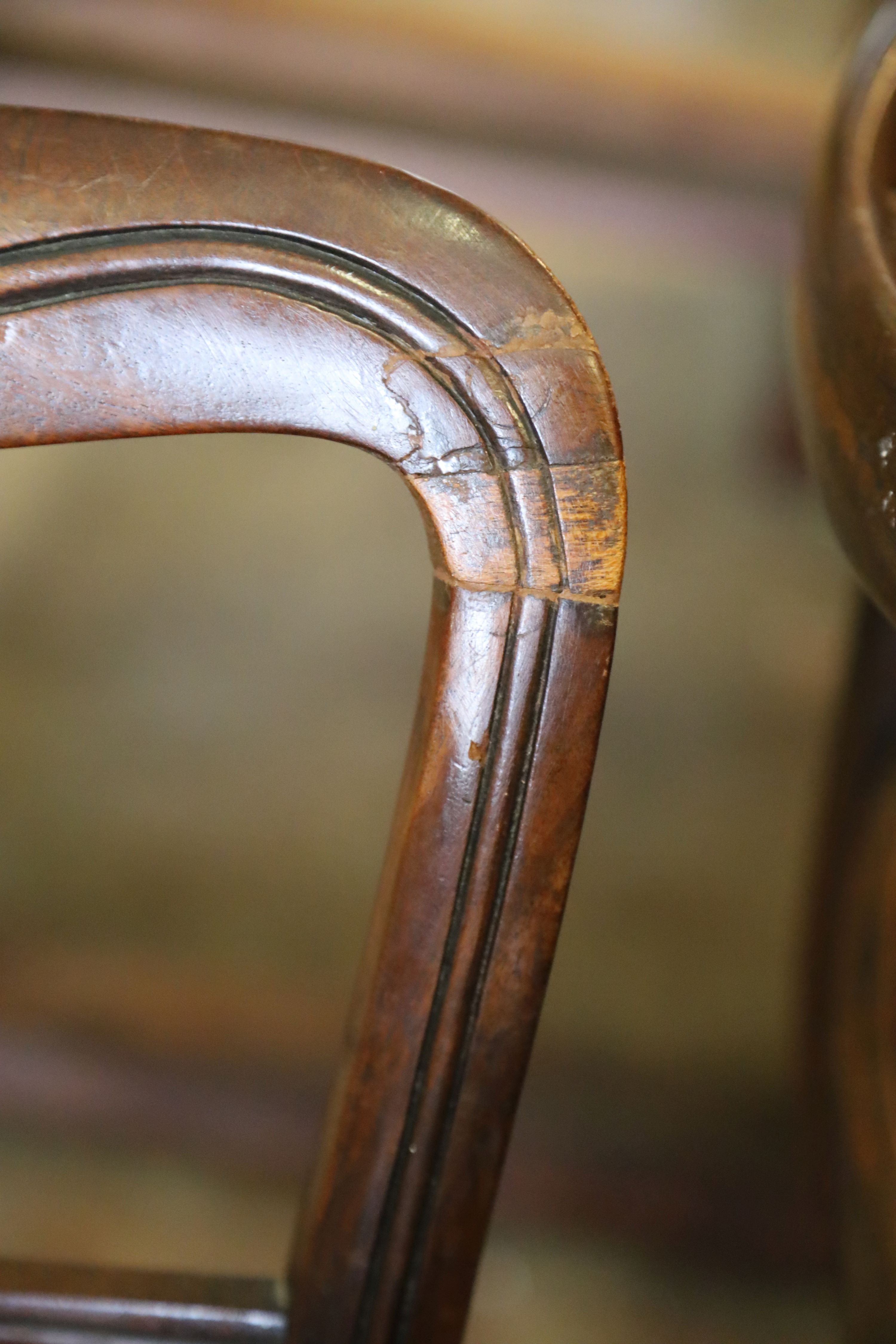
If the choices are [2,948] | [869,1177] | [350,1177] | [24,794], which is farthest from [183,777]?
[350,1177]

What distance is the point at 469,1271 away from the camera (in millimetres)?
349

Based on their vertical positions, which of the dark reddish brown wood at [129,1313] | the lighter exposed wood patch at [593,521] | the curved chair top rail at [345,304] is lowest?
the dark reddish brown wood at [129,1313]

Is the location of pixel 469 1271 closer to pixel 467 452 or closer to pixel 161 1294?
pixel 161 1294

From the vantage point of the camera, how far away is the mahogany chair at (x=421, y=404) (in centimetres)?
27

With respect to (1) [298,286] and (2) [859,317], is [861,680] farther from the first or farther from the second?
(1) [298,286]

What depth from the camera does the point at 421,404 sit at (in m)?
0.28

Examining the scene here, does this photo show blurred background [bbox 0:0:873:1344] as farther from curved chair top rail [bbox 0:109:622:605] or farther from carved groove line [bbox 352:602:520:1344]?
curved chair top rail [bbox 0:109:622:605]

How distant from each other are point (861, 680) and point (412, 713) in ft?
2.84

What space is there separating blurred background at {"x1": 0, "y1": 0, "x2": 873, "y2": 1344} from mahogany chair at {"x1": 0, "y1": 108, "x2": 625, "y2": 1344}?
621mm

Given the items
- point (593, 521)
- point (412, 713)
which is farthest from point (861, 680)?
point (412, 713)

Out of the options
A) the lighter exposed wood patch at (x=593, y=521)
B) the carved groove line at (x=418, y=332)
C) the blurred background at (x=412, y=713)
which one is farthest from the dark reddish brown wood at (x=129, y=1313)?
the blurred background at (x=412, y=713)

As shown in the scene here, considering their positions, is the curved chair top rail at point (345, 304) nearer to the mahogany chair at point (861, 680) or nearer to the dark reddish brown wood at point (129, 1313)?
the mahogany chair at point (861, 680)

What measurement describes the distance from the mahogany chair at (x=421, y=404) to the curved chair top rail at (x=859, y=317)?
0.11m

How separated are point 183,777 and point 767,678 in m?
0.90
